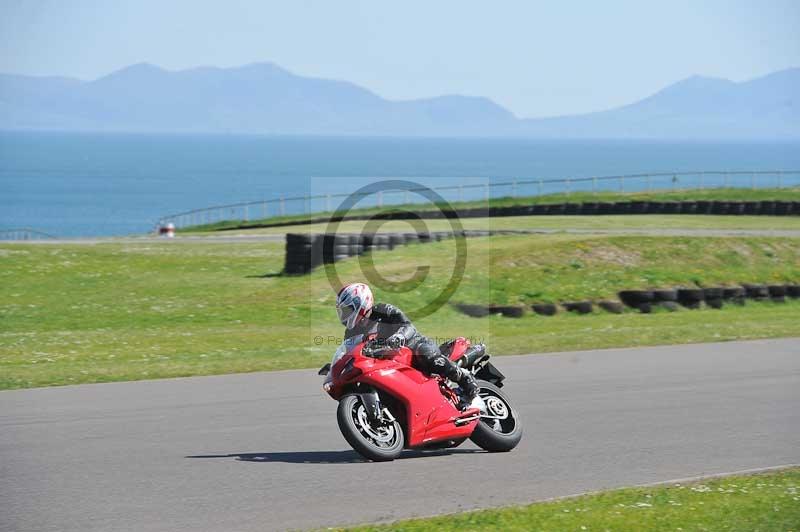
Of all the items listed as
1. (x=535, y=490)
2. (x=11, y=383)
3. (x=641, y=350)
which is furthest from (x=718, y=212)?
(x=535, y=490)

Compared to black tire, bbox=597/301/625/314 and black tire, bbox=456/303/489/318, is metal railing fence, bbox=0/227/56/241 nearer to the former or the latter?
black tire, bbox=456/303/489/318

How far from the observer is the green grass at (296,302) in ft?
56.2

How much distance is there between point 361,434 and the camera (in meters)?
9.37

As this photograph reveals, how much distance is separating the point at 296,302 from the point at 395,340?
13.7 m

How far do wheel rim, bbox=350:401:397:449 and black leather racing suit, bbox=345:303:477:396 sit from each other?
604 millimetres

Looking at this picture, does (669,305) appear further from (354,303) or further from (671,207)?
(671,207)

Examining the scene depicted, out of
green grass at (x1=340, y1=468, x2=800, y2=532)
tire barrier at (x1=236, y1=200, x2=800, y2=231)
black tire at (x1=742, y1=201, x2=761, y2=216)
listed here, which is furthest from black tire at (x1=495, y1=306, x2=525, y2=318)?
black tire at (x1=742, y1=201, x2=761, y2=216)

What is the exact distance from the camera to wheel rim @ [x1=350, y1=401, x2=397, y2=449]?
942 cm

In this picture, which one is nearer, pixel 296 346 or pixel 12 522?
pixel 12 522

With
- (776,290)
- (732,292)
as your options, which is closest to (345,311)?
(732,292)

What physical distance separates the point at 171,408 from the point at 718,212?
37.3 metres

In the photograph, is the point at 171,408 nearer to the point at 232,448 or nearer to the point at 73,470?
the point at 232,448

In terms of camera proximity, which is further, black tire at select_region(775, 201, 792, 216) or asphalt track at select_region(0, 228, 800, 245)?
black tire at select_region(775, 201, 792, 216)

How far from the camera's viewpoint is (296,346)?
18297mm
